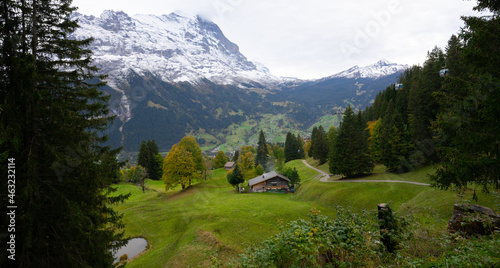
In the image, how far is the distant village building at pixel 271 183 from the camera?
170 ft

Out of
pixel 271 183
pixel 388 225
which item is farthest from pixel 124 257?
pixel 271 183

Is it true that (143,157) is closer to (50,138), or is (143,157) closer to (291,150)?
(291,150)

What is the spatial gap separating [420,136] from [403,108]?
1038 centimetres

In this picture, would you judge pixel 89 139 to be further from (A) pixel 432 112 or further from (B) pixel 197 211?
(A) pixel 432 112

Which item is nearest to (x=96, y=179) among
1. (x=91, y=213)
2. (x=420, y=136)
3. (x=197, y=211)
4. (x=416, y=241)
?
(x=91, y=213)

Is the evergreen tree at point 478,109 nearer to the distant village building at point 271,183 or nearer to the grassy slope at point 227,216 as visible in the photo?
the grassy slope at point 227,216

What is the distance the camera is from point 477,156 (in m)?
11.4

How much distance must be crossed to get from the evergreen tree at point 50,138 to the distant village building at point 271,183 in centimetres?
4346

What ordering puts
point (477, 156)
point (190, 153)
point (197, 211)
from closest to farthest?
point (477, 156) < point (197, 211) < point (190, 153)

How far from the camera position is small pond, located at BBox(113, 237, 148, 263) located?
2209 centimetres

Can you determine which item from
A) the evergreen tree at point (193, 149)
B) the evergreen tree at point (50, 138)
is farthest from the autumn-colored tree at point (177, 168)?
the evergreen tree at point (50, 138)

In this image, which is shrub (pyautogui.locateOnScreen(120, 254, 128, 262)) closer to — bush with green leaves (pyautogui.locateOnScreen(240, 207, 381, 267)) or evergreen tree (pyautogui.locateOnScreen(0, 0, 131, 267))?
evergreen tree (pyautogui.locateOnScreen(0, 0, 131, 267))

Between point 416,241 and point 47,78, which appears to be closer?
point 416,241

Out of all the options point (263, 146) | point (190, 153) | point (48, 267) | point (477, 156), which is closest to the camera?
point (48, 267)
